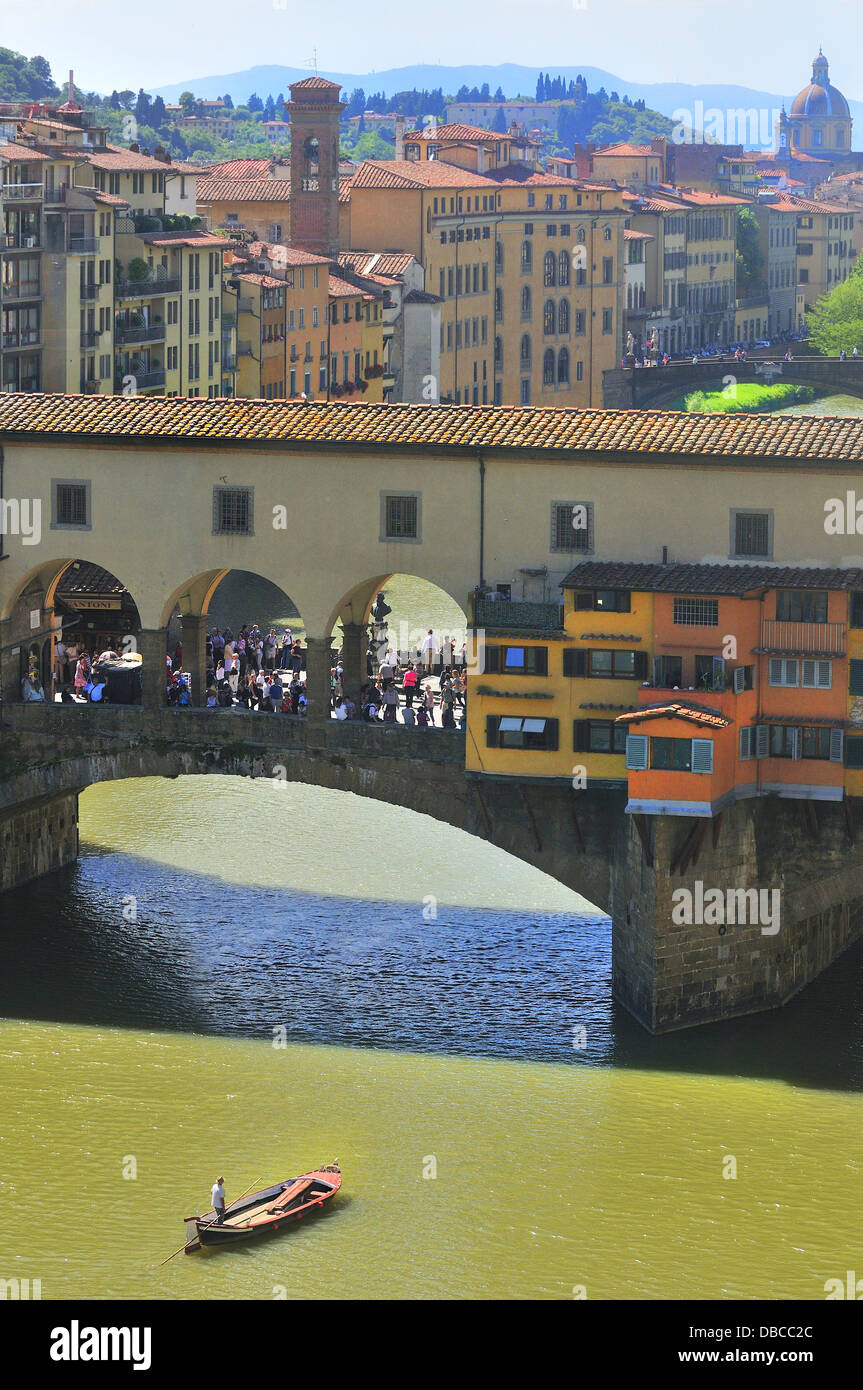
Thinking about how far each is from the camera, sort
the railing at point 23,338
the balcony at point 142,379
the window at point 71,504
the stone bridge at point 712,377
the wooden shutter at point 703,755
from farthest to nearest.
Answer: the stone bridge at point 712,377 → the balcony at point 142,379 → the railing at point 23,338 → the window at point 71,504 → the wooden shutter at point 703,755

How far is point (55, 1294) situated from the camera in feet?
116

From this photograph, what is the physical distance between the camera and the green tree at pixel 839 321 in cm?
17225

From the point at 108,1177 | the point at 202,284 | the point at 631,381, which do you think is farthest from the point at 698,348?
the point at 108,1177

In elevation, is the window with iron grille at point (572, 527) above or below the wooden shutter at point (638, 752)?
above

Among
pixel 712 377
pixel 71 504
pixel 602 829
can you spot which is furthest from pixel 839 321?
pixel 602 829

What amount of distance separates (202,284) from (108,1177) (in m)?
61.2

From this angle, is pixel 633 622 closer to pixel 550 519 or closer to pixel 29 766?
pixel 550 519

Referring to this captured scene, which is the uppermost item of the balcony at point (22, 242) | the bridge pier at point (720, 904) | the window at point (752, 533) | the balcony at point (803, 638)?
the balcony at point (22, 242)

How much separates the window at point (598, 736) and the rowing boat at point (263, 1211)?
10172mm

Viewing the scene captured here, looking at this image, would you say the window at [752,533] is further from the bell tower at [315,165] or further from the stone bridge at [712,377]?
the stone bridge at [712,377]

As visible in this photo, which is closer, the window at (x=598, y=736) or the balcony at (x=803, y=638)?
the balcony at (x=803, y=638)

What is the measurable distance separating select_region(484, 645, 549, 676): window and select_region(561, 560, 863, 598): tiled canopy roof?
132cm

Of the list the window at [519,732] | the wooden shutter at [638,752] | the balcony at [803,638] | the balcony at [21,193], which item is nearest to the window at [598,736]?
the window at [519,732]

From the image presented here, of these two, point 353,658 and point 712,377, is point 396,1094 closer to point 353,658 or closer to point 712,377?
point 353,658
